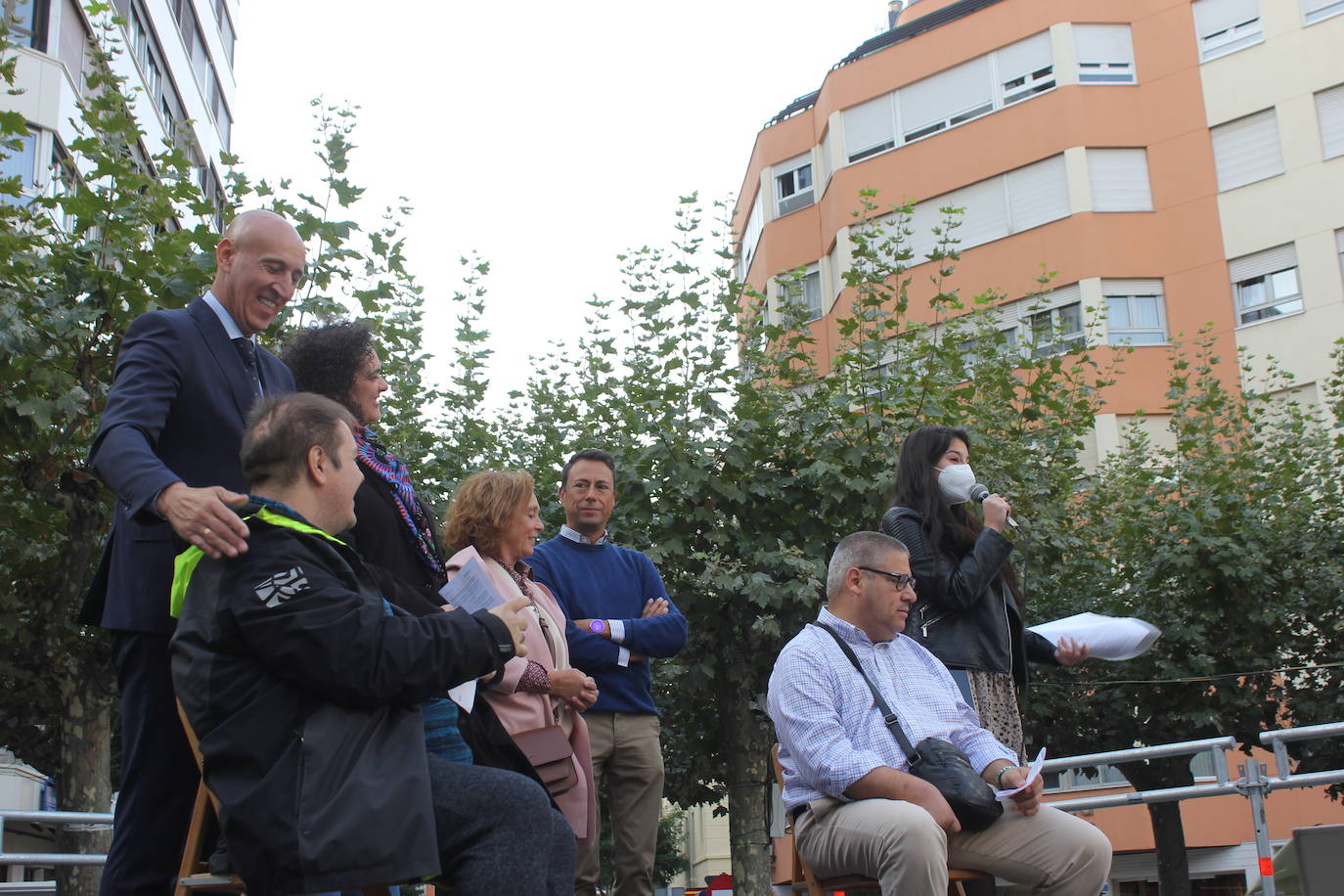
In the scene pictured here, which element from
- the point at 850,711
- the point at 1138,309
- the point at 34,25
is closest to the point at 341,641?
the point at 850,711

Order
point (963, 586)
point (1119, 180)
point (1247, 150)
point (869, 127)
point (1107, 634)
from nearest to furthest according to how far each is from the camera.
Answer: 1. point (963, 586)
2. point (1107, 634)
3. point (1247, 150)
4. point (1119, 180)
5. point (869, 127)

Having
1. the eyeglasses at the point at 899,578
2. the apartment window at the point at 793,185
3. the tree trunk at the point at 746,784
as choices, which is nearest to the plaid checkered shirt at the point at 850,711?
the eyeglasses at the point at 899,578

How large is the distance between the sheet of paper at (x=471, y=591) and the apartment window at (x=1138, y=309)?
83.1 feet

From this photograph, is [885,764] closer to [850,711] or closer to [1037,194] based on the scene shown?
[850,711]

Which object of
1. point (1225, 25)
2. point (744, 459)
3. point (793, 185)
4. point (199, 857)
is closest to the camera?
point (199, 857)

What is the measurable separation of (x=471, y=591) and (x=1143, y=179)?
2689cm

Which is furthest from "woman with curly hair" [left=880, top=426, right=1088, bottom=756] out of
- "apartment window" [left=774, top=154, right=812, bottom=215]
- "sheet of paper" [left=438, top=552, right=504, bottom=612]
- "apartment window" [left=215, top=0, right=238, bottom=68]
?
"apartment window" [left=215, top=0, right=238, bottom=68]

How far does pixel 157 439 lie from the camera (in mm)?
3512

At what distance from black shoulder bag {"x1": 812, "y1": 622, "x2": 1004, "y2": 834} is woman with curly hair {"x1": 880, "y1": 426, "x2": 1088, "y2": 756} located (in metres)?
0.63

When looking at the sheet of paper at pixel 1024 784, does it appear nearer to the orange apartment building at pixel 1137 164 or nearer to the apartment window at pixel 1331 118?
the orange apartment building at pixel 1137 164

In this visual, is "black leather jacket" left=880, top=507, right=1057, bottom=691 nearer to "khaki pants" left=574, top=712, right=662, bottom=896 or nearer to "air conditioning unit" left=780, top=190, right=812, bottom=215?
"khaki pants" left=574, top=712, right=662, bottom=896

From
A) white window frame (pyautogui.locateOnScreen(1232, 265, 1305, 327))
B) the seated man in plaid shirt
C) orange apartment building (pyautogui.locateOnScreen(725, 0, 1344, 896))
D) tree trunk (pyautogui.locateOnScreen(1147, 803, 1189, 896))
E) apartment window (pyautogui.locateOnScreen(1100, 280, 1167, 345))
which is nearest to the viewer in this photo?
the seated man in plaid shirt

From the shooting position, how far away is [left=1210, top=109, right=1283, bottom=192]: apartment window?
26359mm

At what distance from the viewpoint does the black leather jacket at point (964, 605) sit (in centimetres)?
503
